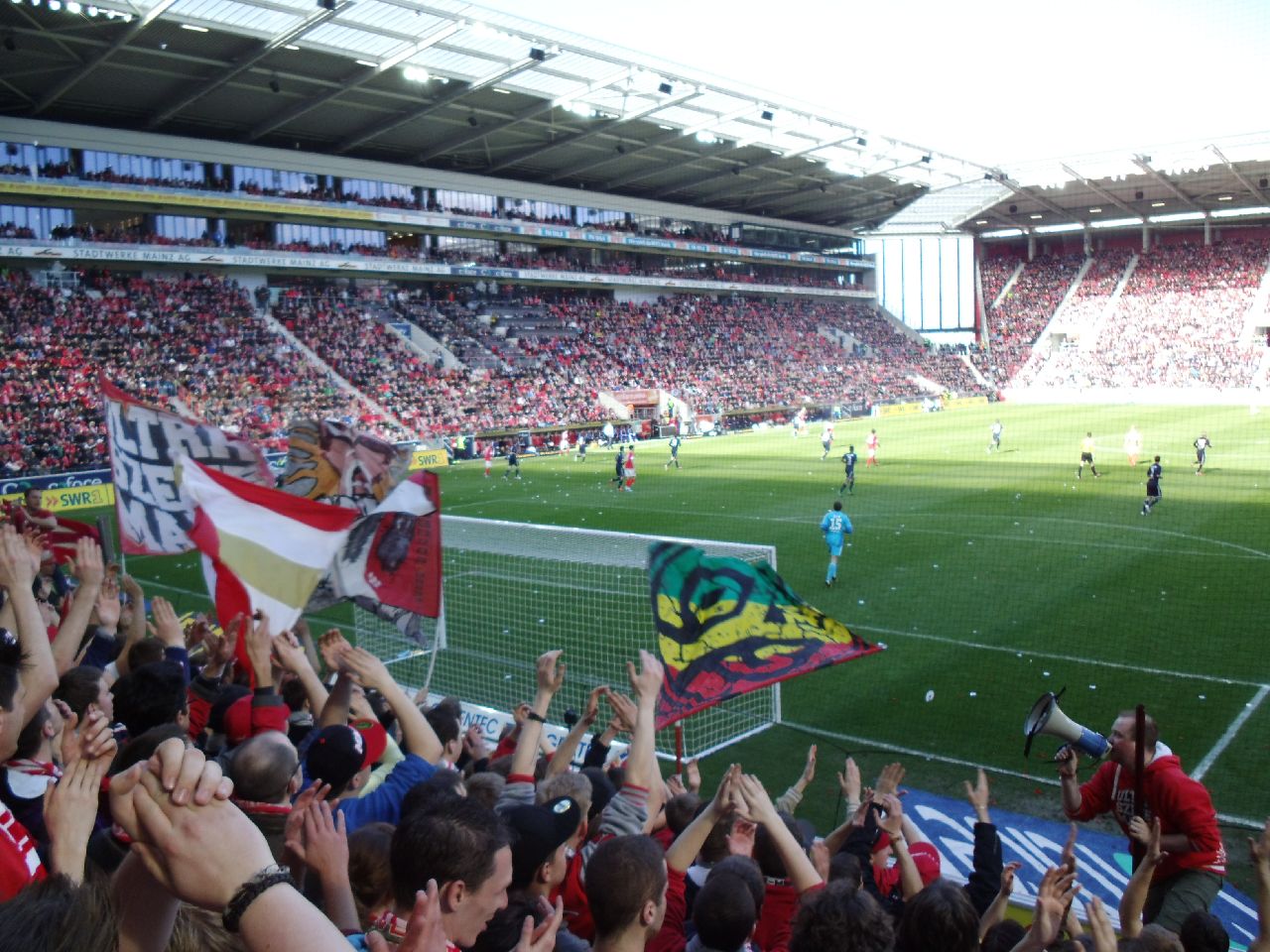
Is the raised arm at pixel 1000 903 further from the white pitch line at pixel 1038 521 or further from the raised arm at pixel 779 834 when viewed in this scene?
the white pitch line at pixel 1038 521

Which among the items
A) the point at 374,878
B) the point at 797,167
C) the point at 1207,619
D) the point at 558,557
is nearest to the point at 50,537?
the point at 558,557

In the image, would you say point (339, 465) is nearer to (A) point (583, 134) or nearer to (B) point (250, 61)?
(B) point (250, 61)

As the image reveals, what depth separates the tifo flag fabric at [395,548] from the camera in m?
7.14

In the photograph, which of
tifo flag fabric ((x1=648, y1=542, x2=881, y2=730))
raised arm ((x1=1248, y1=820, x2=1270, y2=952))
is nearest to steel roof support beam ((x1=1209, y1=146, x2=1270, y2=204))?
tifo flag fabric ((x1=648, y1=542, x2=881, y2=730))

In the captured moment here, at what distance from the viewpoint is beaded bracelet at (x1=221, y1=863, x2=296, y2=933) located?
5.87 ft

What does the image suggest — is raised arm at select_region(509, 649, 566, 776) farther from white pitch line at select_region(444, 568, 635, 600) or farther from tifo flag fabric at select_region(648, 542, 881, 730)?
white pitch line at select_region(444, 568, 635, 600)

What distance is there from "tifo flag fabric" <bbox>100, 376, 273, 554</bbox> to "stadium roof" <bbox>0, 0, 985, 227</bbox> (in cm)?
2634

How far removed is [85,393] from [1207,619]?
36277 millimetres

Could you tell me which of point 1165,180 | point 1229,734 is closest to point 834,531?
point 1229,734

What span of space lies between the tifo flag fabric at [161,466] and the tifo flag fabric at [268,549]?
1385mm

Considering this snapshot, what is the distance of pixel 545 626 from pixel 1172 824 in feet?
36.3

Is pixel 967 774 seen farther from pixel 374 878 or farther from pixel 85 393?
pixel 85 393

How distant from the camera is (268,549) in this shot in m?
7.32

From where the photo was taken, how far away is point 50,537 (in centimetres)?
1163
